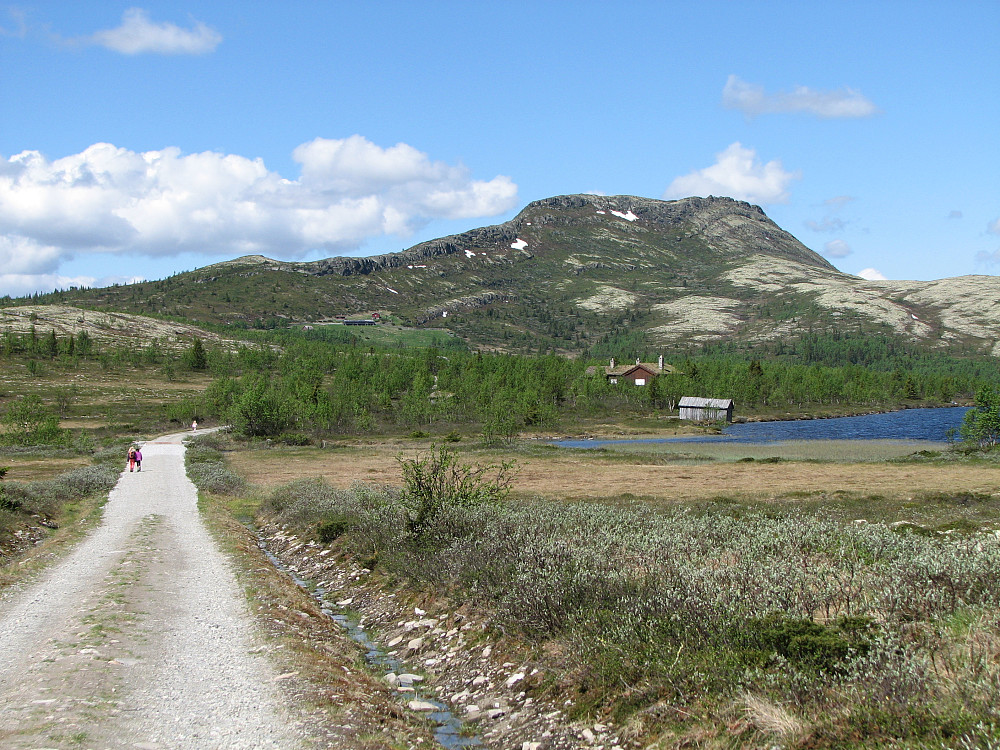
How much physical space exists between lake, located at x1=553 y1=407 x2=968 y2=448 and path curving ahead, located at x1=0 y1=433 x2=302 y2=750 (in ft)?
245

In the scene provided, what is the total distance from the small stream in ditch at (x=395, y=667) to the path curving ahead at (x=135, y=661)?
1.97 metres

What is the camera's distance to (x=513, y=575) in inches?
480

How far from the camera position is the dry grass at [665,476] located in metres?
35.3

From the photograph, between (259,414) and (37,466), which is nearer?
(37,466)

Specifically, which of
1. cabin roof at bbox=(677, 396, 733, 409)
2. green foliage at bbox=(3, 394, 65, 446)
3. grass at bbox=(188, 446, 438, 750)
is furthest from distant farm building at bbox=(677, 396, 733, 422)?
grass at bbox=(188, 446, 438, 750)

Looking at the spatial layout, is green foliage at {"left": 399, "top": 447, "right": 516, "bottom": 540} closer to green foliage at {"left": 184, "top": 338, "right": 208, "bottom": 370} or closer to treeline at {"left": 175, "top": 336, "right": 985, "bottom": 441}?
treeline at {"left": 175, "top": 336, "right": 985, "bottom": 441}

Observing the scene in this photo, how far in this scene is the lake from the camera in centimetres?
9812

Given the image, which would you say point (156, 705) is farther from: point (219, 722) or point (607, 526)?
point (607, 526)

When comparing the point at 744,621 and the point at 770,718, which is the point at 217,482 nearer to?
the point at 744,621

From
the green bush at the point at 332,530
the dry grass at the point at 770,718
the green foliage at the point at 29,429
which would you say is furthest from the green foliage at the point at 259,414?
the dry grass at the point at 770,718

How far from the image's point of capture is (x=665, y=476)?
4881 centimetres

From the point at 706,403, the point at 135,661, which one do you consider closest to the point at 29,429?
the point at 135,661

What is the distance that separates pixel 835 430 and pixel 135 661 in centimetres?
12108

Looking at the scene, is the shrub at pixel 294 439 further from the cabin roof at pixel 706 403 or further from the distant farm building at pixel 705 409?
the cabin roof at pixel 706 403
